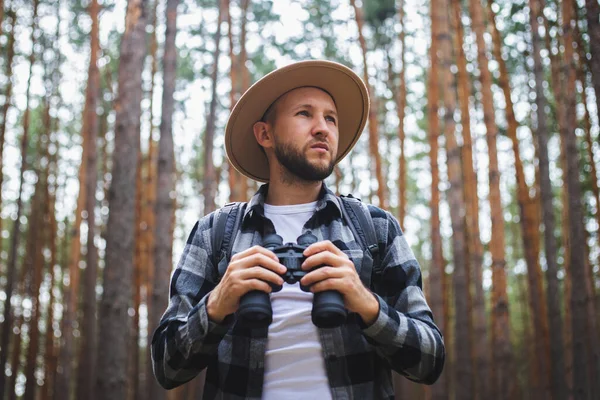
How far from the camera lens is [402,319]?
47.0 inches

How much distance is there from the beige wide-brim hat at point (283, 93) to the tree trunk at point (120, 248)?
7.39 ft

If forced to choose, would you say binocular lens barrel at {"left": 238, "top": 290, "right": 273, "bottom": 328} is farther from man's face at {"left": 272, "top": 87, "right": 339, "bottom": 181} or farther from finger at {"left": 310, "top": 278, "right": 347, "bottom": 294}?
man's face at {"left": 272, "top": 87, "right": 339, "bottom": 181}

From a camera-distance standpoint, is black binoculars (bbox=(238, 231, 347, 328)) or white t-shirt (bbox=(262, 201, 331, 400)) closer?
black binoculars (bbox=(238, 231, 347, 328))

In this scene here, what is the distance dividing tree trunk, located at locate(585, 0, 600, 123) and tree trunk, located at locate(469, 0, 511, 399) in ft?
9.51

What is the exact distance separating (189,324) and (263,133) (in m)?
0.64

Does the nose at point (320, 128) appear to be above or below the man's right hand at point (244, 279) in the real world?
above

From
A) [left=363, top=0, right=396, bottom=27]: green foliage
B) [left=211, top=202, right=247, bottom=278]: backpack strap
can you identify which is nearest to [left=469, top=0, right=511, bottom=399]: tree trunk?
[left=363, top=0, right=396, bottom=27]: green foliage

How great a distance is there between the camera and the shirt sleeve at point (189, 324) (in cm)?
117

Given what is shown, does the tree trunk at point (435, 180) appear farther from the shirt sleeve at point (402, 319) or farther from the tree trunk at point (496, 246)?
the shirt sleeve at point (402, 319)

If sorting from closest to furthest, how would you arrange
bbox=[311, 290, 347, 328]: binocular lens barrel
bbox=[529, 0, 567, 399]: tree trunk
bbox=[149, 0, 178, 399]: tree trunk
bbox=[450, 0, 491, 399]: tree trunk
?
bbox=[311, 290, 347, 328]: binocular lens barrel → bbox=[149, 0, 178, 399]: tree trunk → bbox=[450, 0, 491, 399]: tree trunk → bbox=[529, 0, 567, 399]: tree trunk

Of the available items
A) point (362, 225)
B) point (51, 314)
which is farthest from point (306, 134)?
point (51, 314)

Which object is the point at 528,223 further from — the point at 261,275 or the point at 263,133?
the point at 261,275

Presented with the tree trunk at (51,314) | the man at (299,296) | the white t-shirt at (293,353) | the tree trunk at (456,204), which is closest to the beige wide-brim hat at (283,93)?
the man at (299,296)

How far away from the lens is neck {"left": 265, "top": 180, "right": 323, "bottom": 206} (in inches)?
58.8
